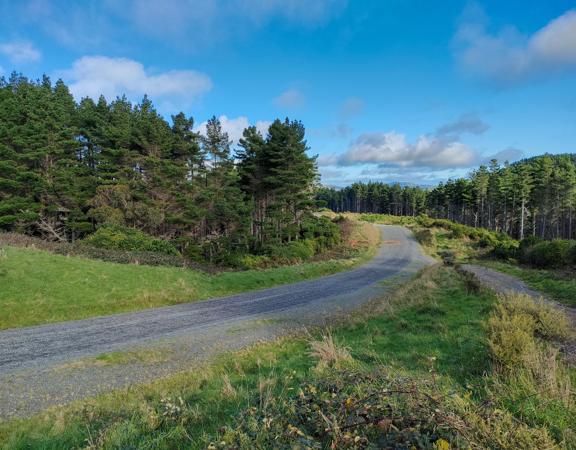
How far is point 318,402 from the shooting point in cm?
323

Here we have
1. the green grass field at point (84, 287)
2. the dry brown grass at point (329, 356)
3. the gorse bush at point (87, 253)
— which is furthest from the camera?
the gorse bush at point (87, 253)

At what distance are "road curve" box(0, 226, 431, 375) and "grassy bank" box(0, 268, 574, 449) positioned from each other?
3.30m

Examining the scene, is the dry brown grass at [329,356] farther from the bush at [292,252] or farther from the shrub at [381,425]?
the bush at [292,252]

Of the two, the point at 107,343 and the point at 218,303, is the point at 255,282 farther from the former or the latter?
the point at 107,343

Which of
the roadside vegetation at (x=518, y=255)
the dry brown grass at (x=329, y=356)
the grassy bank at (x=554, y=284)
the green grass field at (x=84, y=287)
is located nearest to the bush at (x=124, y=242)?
the green grass field at (x=84, y=287)

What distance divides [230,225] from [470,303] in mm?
25605

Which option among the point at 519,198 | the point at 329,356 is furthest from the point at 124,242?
the point at 519,198

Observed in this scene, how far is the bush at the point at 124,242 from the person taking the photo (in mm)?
23516

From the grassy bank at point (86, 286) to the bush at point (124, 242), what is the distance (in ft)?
21.1

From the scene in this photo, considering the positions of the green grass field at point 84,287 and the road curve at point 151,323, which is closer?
the road curve at point 151,323

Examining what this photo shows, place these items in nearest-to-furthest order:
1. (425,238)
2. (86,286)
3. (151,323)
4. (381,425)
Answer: (381,425)
(151,323)
(86,286)
(425,238)

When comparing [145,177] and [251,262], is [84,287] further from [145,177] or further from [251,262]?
[145,177]

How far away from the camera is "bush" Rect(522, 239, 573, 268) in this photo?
21.0 m

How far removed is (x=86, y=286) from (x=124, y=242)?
10.4 metres
